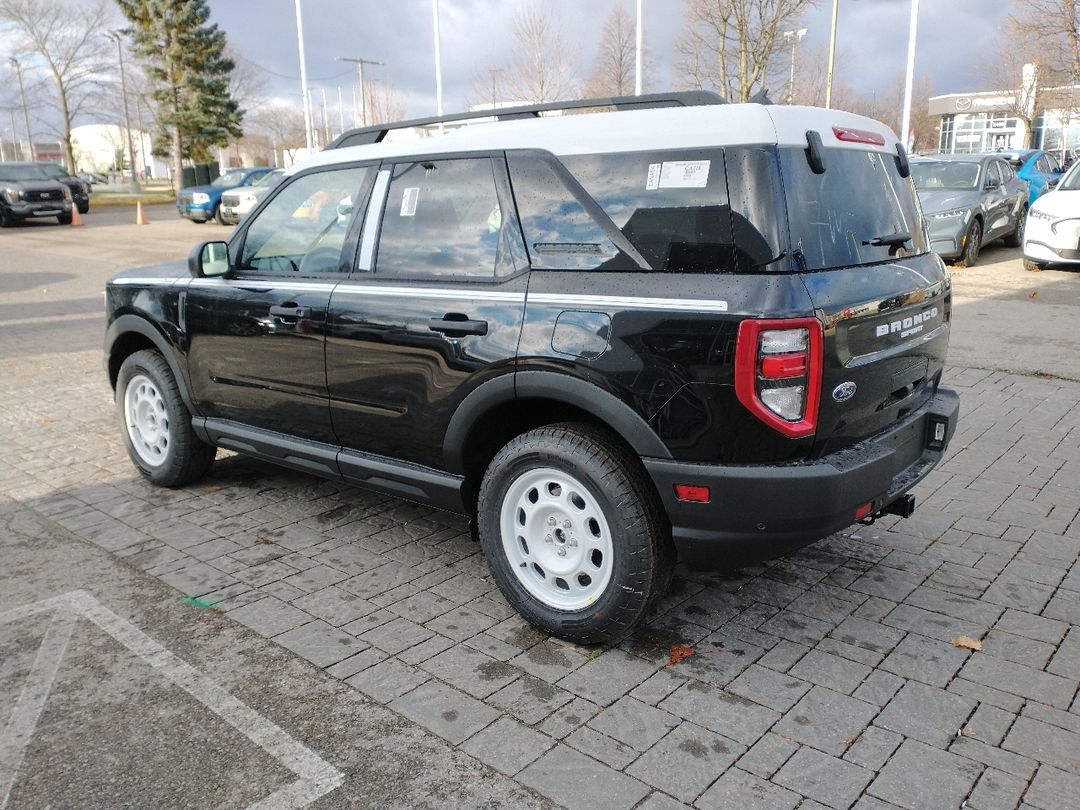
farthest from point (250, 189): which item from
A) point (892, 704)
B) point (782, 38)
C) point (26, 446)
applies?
point (892, 704)

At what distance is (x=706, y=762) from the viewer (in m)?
2.76

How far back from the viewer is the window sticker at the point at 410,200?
388 cm

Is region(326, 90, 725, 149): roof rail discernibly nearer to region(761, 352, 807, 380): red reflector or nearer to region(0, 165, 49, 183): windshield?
region(761, 352, 807, 380): red reflector

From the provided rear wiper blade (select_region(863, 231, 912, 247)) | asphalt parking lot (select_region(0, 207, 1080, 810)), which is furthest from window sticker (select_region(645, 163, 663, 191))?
asphalt parking lot (select_region(0, 207, 1080, 810))

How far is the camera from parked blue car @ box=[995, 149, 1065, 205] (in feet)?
64.2

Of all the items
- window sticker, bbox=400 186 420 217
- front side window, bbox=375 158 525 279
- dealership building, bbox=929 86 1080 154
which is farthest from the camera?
dealership building, bbox=929 86 1080 154

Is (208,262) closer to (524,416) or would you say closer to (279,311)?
(279,311)

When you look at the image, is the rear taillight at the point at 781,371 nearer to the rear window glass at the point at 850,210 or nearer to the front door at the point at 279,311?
the rear window glass at the point at 850,210

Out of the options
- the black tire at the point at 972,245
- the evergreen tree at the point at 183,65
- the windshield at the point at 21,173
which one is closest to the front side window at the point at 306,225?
the black tire at the point at 972,245

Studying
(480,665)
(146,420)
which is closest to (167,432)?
(146,420)

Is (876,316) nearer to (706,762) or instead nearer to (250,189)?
(706,762)

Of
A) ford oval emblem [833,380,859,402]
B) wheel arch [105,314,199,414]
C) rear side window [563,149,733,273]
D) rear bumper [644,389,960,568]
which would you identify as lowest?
rear bumper [644,389,960,568]

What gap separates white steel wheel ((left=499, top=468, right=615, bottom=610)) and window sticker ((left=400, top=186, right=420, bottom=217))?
127 cm

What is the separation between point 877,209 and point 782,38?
25.6 metres
